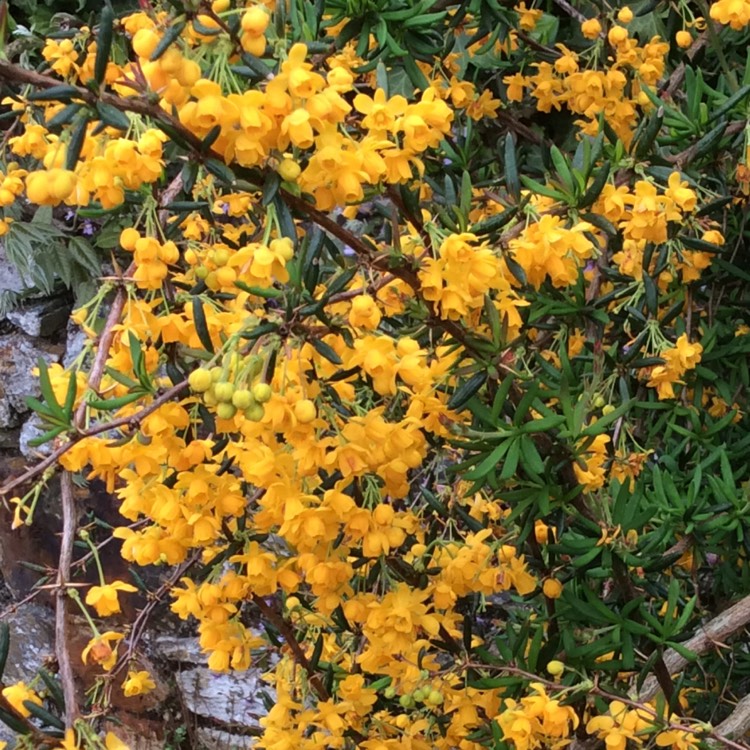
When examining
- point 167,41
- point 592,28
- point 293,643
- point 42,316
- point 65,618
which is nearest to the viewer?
point 167,41

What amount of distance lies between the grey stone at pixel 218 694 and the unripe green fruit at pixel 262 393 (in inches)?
93.3

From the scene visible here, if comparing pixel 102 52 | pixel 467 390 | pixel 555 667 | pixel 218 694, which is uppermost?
pixel 102 52

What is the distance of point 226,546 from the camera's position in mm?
1185

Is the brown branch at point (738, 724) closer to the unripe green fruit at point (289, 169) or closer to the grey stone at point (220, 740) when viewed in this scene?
the unripe green fruit at point (289, 169)

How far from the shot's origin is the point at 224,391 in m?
0.75

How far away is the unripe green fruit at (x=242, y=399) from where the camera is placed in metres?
0.75

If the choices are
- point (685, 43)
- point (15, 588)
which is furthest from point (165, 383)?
point (15, 588)

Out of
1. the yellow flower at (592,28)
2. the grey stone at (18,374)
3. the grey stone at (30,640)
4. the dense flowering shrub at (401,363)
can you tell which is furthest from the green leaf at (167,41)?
the grey stone at (30,640)

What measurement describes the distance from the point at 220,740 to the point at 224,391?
258cm

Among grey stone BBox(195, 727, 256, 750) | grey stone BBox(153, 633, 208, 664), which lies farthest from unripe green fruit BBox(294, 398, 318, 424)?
grey stone BBox(195, 727, 256, 750)

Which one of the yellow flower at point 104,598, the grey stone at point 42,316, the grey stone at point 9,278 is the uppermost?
the yellow flower at point 104,598

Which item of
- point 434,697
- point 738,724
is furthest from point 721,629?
point 434,697

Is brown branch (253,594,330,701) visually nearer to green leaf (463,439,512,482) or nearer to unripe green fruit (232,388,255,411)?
green leaf (463,439,512,482)

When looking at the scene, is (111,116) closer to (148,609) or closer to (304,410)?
(304,410)
